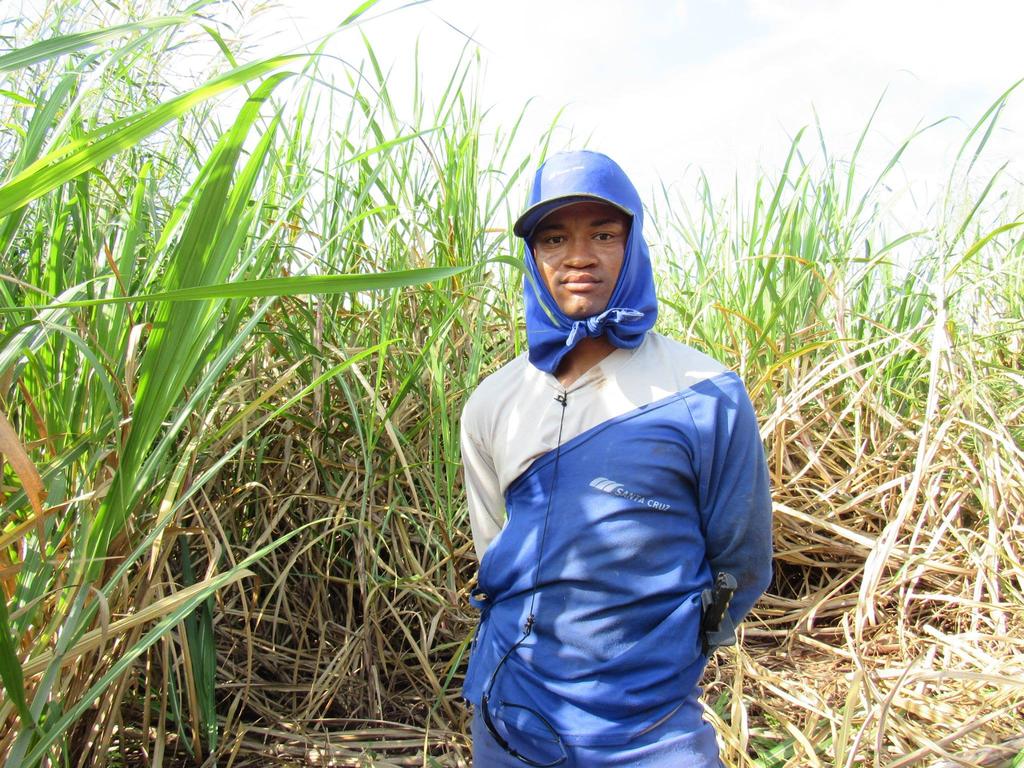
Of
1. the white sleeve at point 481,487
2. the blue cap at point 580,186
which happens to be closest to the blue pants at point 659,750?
the white sleeve at point 481,487

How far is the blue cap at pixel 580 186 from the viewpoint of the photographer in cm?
151

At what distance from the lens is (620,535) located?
1389 mm

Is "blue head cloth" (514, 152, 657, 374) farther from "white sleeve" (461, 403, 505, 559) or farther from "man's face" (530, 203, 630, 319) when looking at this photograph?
"white sleeve" (461, 403, 505, 559)

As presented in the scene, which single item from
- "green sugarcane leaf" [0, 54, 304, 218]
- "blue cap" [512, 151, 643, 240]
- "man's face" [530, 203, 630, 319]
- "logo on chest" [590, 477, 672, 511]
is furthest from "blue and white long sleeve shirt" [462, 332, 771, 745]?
"green sugarcane leaf" [0, 54, 304, 218]

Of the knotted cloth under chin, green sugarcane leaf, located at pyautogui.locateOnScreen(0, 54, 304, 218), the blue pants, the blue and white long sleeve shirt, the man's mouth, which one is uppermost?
green sugarcane leaf, located at pyautogui.locateOnScreen(0, 54, 304, 218)

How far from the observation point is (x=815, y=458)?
8.15ft

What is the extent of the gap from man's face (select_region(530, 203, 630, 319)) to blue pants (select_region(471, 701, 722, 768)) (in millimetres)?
678

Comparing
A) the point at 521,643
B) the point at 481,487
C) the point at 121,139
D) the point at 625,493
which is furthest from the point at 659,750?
the point at 121,139

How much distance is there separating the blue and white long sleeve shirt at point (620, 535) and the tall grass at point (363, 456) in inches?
12.3

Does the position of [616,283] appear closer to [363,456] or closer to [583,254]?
[583,254]

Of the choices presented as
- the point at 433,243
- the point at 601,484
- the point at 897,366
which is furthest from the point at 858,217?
the point at 601,484

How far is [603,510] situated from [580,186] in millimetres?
551

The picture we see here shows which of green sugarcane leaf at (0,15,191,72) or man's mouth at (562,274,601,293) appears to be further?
man's mouth at (562,274,601,293)

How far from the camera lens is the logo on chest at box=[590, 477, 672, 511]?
1.40 metres
